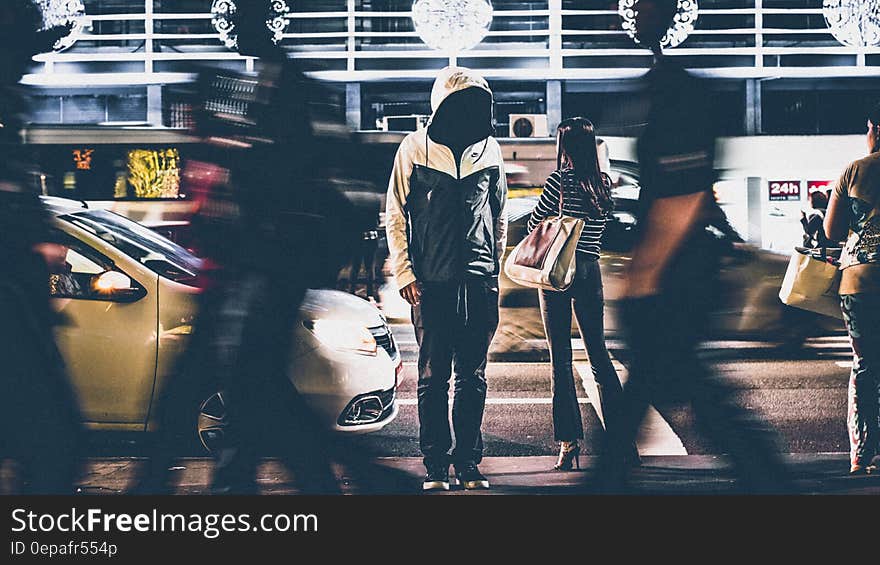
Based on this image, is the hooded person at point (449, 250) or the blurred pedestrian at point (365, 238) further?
the blurred pedestrian at point (365, 238)

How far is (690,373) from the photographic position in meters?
5.20

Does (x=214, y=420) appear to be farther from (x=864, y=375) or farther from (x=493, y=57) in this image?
(x=864, y=375)

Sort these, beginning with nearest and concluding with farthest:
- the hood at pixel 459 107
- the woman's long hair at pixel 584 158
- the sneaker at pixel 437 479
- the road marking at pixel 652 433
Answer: the hood at pixel 459 107 < the sneaker at pixel 437 479 < the woman's long hair at pixel 584 158 < the road marking at pixel 652 433

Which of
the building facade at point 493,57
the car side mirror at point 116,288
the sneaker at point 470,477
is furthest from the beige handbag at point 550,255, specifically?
the car side mirror at point 116,288

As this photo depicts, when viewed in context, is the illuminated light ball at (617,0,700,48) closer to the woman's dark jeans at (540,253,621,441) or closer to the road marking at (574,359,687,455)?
the woman's dark jeans at (540,253,621,441)

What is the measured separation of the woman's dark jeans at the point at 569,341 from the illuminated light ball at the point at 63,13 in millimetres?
2461

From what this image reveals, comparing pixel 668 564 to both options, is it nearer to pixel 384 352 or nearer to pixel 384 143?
pixel 384 352

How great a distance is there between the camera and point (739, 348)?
613 cm

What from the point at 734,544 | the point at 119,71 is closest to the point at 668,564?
the point at 734,544

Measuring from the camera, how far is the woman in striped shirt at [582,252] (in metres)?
5.21

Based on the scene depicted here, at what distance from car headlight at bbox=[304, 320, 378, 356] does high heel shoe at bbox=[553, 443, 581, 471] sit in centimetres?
103

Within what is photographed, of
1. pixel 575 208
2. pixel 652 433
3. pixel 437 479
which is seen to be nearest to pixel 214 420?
pixel 437 479

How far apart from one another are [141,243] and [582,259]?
2.09 meters

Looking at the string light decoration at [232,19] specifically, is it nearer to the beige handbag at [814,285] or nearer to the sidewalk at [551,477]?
the sidewalk at [551,477]
